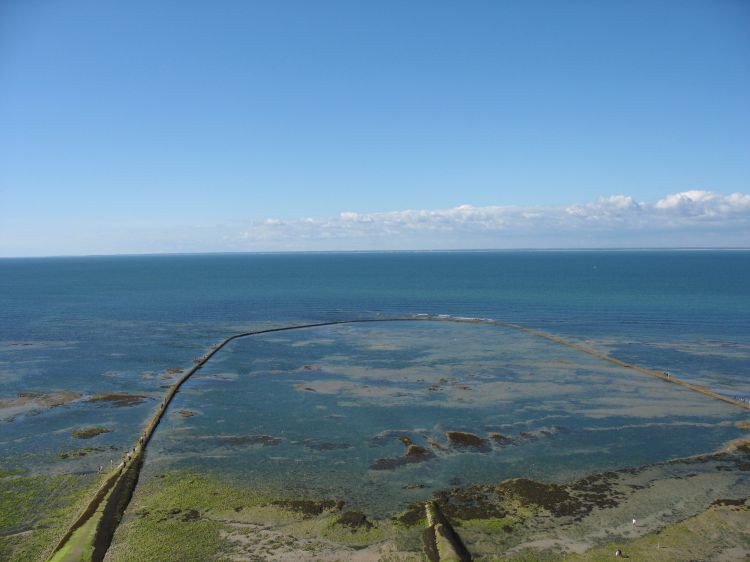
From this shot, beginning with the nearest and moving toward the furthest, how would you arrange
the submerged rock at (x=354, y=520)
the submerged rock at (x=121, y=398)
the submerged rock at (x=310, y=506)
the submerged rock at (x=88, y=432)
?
1. the submerged rock at (x=354, y=520)
2. the submerged rock at (x=310, y=506)
3. the submerged rock at (x=88, y=432)
4. the submerged rock at (x=121, y=398)

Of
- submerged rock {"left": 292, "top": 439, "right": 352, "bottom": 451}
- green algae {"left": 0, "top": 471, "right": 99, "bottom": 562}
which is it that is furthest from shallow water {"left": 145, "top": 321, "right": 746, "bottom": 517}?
green algae {"left": 0, "top": 471, "right": 99, "bottom": 562}

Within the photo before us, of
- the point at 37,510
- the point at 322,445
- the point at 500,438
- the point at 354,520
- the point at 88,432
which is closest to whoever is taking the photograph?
the point at 354,520

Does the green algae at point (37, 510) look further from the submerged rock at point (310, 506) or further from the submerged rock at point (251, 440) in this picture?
the submerged rock at point (310, 506)

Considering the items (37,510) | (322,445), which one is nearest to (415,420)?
(322,445)

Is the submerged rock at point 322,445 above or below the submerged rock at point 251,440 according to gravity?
below

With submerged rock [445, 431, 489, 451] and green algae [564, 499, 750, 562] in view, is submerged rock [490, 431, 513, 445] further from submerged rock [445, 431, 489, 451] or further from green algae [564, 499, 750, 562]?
green algae [564, 499, 750, 562]

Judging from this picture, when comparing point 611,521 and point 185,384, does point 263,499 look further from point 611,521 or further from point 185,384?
point 185,384

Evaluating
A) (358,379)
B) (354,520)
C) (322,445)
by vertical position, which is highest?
(358,379)

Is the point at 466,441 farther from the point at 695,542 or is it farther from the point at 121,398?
the point at 121,398

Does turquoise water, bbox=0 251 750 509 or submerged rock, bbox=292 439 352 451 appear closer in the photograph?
turquoise water, bbox=0 251 750 509

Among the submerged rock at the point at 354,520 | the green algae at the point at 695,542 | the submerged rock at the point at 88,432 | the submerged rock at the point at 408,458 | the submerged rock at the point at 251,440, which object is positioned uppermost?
the submerged rock at the point at 88,432

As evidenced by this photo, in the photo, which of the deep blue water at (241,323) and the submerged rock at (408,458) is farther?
the deep blue water at (241,323)

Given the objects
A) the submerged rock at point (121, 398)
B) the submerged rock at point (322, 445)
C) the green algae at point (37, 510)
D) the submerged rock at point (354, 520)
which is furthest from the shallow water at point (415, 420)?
the green algae at point (37, 510)

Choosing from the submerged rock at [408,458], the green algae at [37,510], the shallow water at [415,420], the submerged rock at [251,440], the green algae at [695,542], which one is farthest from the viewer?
the submerged rock at [251,440]
